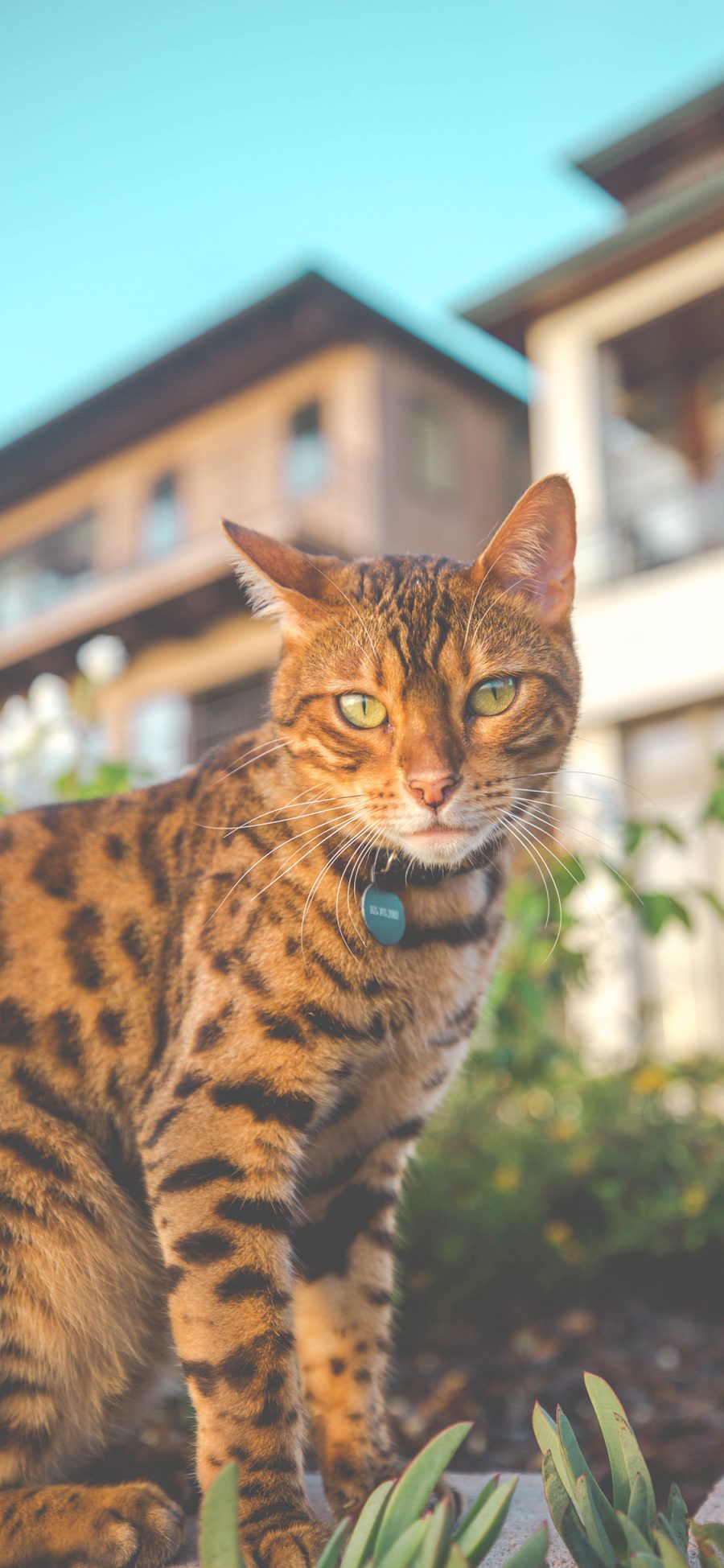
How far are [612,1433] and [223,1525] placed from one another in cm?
46

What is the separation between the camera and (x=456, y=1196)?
4371 millimetres

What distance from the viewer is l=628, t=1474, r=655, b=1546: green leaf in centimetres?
134

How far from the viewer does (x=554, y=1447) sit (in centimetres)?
137

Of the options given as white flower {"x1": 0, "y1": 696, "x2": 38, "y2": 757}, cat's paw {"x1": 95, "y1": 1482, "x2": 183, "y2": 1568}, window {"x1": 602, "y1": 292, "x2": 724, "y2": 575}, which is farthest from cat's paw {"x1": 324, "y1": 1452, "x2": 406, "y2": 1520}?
window {"x1": 602, "y1": 292, "x2": 724, "y2": 575}

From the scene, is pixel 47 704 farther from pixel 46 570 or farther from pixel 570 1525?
pixel 46 570

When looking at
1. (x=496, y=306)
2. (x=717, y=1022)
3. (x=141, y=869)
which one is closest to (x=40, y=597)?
(x=496, y=306)

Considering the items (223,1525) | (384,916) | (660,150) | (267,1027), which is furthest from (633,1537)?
(660,150)

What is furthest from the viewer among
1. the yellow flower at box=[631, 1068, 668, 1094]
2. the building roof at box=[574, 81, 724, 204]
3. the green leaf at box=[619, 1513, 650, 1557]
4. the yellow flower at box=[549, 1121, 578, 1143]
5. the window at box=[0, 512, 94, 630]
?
the window at box=[0, 512, 94, 630]

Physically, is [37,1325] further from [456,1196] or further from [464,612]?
[456,1196]

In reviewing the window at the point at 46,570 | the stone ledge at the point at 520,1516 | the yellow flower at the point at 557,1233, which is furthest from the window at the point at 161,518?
the stone ledge at the point at 520,1516

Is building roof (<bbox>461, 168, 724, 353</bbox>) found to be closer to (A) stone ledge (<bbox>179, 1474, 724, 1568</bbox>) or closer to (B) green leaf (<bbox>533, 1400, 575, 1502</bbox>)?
(A) stone ledge (<bbox>179, 1474, 724, 1568</bbox>)

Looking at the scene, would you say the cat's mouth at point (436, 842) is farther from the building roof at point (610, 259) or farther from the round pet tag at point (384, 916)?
the building roof at point (610, 259)

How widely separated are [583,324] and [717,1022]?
584cm

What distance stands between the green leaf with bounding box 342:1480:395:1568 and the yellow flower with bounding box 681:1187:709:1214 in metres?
3.08
